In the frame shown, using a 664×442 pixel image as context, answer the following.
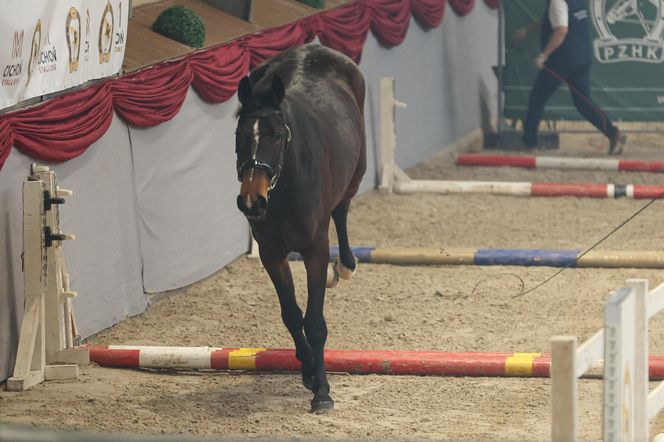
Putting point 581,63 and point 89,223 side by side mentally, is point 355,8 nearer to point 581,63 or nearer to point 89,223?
point 581,63

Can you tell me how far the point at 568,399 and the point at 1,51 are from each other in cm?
401

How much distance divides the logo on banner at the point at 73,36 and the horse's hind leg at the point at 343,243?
6.67ft

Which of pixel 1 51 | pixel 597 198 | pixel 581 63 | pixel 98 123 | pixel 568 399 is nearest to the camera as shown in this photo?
pixel 568 399

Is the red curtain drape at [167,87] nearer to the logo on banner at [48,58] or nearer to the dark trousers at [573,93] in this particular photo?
the logo on banner at [48,58]

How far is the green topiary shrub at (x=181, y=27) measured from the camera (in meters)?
11.2

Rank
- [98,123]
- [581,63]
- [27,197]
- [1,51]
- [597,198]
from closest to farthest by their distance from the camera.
Result: [1,51] → [27,197] → [98,123] → [597,198] → [581,63]

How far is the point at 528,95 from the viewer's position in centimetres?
1769

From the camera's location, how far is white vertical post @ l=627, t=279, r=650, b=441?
5.61m

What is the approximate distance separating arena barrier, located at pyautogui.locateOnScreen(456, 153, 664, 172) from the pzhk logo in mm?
1524

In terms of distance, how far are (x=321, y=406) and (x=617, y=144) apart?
1044cm

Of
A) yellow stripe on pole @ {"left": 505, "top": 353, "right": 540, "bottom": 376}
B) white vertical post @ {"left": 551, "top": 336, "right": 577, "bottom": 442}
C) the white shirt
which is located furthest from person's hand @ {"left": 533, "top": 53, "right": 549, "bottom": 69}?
white vertical post @ {"left": 551, "top": 336, "right": 577, "bottom": 442}

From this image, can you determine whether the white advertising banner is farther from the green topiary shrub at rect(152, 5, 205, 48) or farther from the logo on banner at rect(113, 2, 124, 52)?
the green topiary shrub at rect(152, 5, 205, 48)

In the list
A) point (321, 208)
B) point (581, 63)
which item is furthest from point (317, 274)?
point (581, 63)

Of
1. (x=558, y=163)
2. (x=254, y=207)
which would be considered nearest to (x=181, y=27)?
(x=254, y=207)
